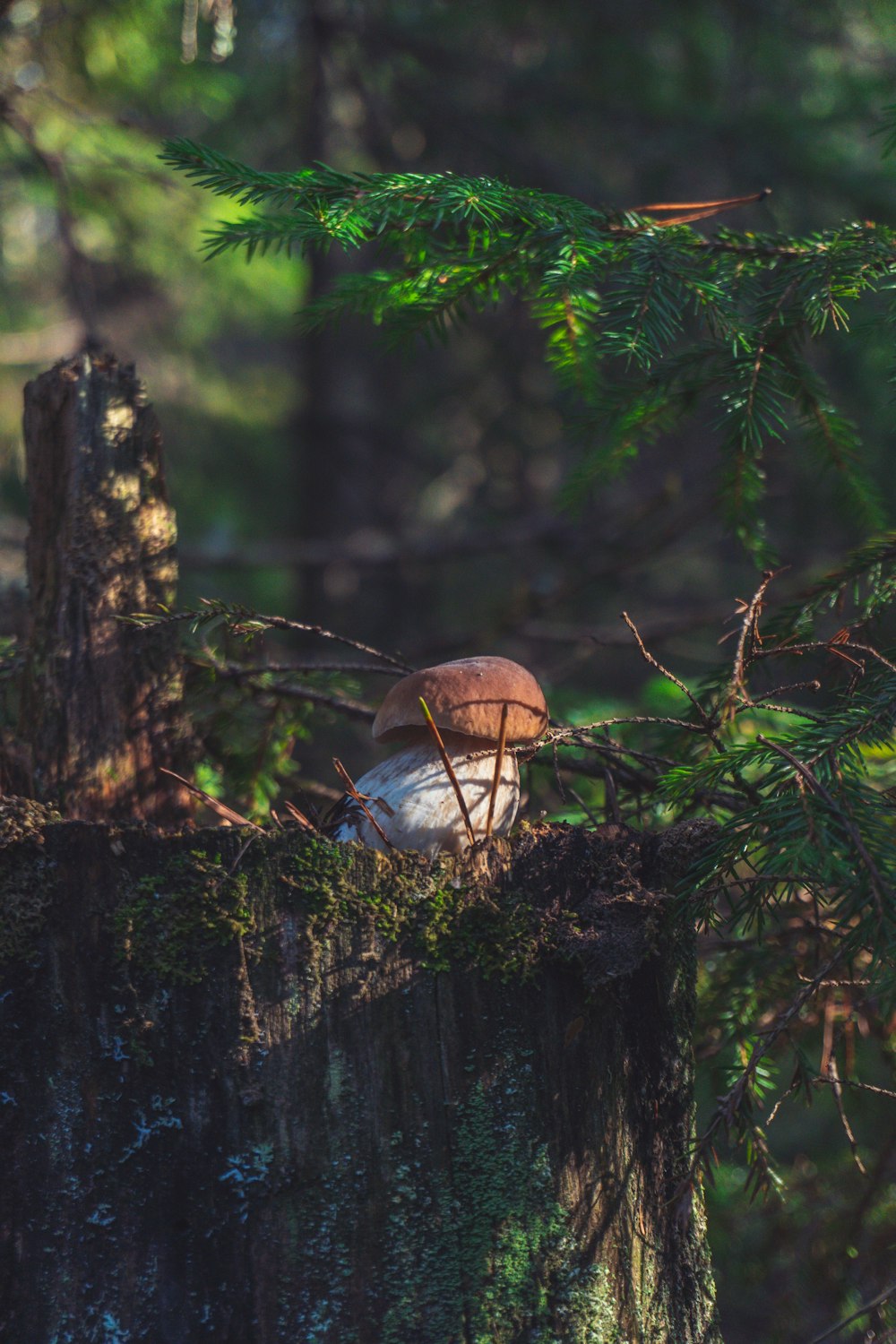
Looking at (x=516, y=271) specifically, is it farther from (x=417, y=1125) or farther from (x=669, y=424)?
(x=417, y=1125)

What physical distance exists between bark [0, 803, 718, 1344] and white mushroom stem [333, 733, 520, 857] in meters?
0.17

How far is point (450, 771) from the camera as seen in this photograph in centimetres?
162

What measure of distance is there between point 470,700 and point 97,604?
0.80 m

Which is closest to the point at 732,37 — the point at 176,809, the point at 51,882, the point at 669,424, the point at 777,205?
Result: the point at 777,205

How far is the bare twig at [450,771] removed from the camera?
5.28ft

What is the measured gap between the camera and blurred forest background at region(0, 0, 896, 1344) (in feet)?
10.3

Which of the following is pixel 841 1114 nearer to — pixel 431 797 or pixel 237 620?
pixel 431 797

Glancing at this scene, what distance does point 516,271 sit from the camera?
1.85 metres

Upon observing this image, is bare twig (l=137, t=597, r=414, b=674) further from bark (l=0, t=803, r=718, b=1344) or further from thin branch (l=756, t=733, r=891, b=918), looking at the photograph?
thin branch (l=756, t=733, r=891, b=918)

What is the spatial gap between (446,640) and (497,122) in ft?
13.0

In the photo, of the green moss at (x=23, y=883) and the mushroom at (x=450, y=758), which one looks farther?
the mushroom at (x=450, y=758)

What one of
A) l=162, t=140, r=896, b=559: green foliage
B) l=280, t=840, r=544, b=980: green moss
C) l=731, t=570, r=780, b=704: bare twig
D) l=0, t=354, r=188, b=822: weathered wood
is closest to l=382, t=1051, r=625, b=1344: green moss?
l=280, t=840, r=544, b=980: green moss

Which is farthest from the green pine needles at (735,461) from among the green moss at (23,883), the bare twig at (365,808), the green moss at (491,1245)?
the green moss at (23,883)

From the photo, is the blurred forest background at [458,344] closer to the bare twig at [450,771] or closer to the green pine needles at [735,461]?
the green pine needles at [735,461]
